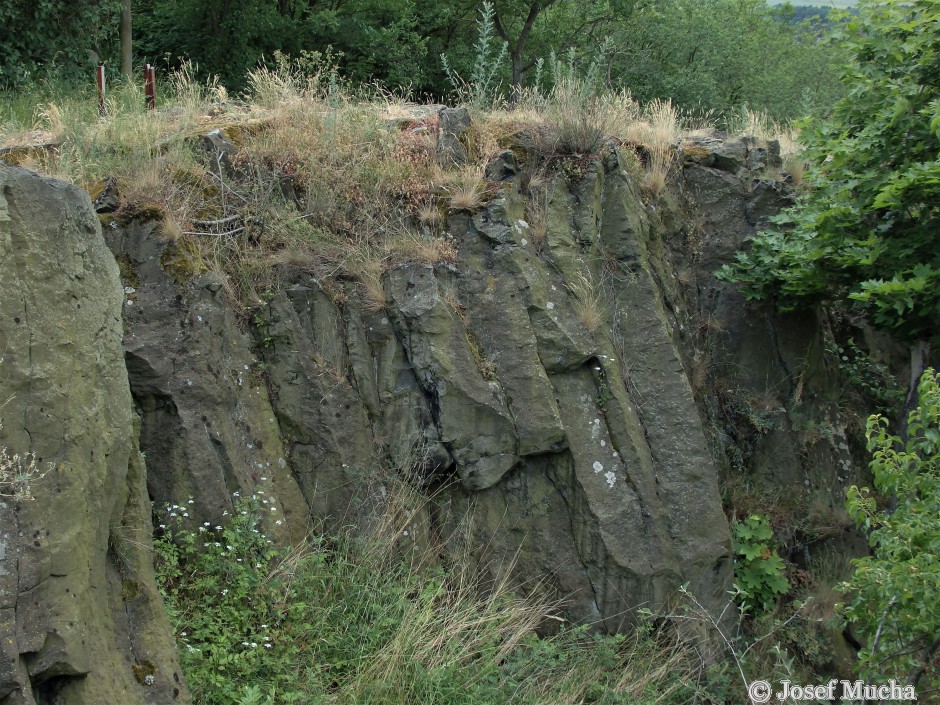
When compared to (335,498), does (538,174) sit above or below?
above

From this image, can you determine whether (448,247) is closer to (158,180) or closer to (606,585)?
(158,180)

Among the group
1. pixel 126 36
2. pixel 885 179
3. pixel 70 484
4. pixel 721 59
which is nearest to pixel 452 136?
pixel 885 179

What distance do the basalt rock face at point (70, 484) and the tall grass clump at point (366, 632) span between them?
55 centimetres

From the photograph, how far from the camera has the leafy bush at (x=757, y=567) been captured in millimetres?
7129

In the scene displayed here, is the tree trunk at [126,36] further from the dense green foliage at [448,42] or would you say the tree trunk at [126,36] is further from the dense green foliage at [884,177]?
the dense green foliage at [884,177]

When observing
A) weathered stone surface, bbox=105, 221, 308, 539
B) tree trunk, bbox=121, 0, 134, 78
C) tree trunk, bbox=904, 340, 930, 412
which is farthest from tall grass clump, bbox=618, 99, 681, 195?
tree trunk, bbox=121, 0, 134, 78

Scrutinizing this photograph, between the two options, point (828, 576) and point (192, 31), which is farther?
point (192, 31)

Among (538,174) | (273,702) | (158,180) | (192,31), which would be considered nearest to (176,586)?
(273,702)

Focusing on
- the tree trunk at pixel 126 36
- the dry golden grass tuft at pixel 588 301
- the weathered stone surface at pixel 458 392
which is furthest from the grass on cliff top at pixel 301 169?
the tree trunk at pixel 126 36

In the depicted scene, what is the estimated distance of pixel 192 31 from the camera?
48.3 feet

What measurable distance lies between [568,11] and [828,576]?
625 inches

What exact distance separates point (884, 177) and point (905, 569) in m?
3.41

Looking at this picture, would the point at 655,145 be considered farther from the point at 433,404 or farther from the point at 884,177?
the point at 433,404

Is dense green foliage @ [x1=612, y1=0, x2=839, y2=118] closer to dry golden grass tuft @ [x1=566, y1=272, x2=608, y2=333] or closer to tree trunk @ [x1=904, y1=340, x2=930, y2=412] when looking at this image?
tree trunk @ [x1=904, y1=340, x2=930, y2=412]
